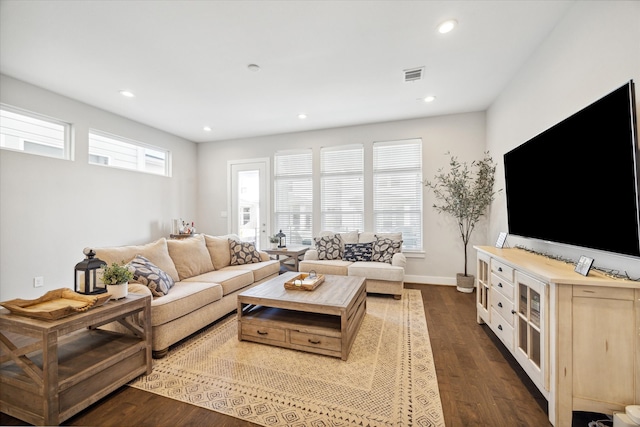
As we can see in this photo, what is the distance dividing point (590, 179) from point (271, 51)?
9.14ft

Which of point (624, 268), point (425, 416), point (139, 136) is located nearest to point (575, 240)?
point (624, 268)

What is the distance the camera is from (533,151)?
2312 mm

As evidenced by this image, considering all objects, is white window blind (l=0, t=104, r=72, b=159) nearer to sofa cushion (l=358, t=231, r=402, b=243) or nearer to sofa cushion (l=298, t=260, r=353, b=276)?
sofa cushion (l=298, t=260, r=353, b=276)

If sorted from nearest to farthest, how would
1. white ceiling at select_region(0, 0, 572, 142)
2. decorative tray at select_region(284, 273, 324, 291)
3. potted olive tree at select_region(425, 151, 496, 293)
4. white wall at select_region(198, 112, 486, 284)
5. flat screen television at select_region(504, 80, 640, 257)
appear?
flat screen television at select_region(504, 80, 640, 257) < white ceiling at select_region(0, 0, 572, 142) < decorative tray at select_region(284, 273, 324, 291) < potted olive tree at select_region(425, 151, 496, 293) < white wall at select_region(198, 112, 486, 284)

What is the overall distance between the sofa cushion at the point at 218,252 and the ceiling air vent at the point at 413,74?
3.27m

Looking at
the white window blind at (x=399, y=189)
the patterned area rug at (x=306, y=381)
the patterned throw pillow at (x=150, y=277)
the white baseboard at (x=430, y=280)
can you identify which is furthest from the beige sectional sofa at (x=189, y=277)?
the white baseboard at (x=430, y=280)

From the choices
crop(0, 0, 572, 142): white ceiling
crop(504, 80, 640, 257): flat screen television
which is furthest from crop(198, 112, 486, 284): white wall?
crop(504, 80, 640, 257): flat screen television

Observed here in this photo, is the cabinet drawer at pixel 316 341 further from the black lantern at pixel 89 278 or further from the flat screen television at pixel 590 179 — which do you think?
the flat screen television at pixel 590 179

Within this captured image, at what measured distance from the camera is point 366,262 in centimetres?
415

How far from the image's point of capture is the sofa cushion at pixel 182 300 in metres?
2.19

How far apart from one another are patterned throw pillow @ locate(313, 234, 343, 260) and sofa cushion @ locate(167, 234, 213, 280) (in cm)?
168

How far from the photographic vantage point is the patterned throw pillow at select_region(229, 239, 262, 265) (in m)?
3.90


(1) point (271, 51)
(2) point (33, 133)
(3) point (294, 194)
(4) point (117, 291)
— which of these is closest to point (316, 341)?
(4) point (117, 291)

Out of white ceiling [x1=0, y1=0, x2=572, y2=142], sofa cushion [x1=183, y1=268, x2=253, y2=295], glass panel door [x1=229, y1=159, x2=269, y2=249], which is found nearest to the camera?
white ceiling [x1=0, y1=0, x2=572, y2=142]
